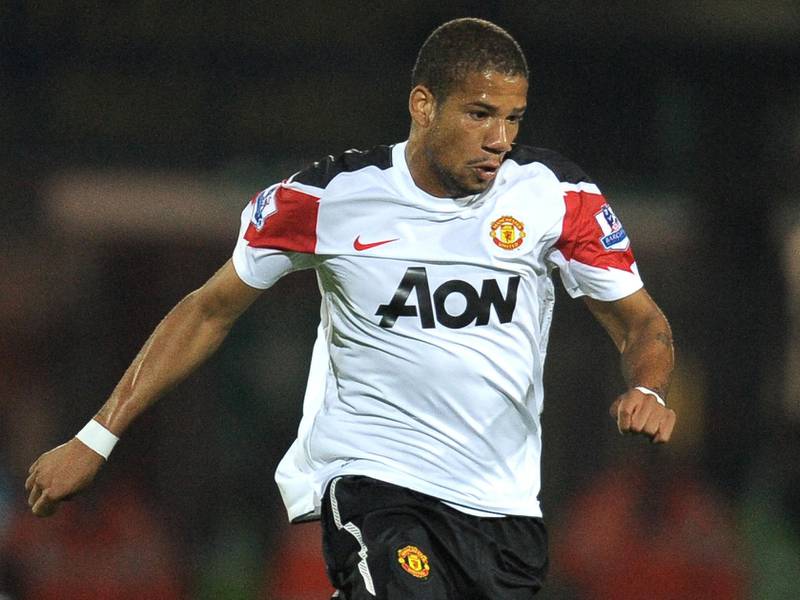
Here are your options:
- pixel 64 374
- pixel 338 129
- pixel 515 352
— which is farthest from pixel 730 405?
pixel 515 352

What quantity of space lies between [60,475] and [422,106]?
1.25 metres

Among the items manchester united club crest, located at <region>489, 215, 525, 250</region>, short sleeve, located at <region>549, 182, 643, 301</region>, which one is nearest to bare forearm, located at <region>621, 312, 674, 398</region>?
short sleeve, located at <region>549, 182, 643, 301</region>

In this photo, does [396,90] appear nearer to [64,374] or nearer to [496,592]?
[64,374]

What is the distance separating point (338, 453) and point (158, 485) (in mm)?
4320

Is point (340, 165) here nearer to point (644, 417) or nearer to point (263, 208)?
point (263, 208)

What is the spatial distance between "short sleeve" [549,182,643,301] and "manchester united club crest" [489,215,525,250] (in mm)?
114

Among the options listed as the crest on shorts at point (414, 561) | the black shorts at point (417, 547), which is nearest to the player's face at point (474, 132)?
the black shorts at point (417, 547)

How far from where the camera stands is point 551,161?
3.25 metres

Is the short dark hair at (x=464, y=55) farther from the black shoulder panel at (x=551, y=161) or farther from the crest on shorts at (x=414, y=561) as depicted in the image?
the crest on shorts at (x=414, y=561)

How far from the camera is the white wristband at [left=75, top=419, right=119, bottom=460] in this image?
10.4 feet

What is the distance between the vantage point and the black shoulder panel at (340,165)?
3.21 meters

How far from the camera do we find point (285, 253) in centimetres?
323

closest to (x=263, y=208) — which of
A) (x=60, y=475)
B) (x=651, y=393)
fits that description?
(x=60, y=475)

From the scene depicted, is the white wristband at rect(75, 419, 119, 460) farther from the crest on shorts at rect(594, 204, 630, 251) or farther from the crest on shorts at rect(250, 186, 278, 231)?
the crest on shorts at rect(594, 204, 630, 251)
